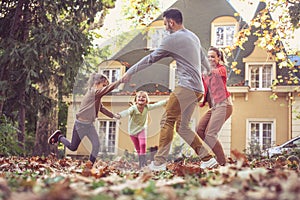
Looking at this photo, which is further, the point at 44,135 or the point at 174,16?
the point at 44,135

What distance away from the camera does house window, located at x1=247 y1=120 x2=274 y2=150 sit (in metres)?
18.4

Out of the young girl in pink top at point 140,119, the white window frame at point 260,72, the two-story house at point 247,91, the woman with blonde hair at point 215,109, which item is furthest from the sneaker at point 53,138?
the white window frame at point 260,72

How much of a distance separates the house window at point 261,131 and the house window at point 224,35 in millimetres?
3546

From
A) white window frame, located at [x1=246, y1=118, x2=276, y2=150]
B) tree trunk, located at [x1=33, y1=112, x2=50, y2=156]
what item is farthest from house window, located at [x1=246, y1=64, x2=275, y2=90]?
tree trunk, located at [x1=33, y1=112, x2=50, y2=156]

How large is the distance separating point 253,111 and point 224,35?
3.42 meters

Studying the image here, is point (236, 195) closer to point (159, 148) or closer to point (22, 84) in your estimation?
point (159, 148)

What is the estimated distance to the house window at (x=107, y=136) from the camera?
19.9ft

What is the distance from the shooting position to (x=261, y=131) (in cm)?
1858

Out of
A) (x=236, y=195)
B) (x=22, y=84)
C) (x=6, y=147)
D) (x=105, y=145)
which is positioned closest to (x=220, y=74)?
(x=105, y=145)

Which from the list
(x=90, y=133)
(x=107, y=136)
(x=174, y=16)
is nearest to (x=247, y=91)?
(x=107, y=136)

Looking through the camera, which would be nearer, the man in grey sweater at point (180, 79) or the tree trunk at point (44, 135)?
the man in grey sweater at point (180, 79)

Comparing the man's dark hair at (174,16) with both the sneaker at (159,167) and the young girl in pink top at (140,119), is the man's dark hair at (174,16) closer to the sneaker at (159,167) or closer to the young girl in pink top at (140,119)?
the young girl in pink top at (140,119)

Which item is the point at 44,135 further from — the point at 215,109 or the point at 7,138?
the point at 215,109

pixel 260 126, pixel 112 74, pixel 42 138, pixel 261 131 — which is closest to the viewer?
pixel 112 74
